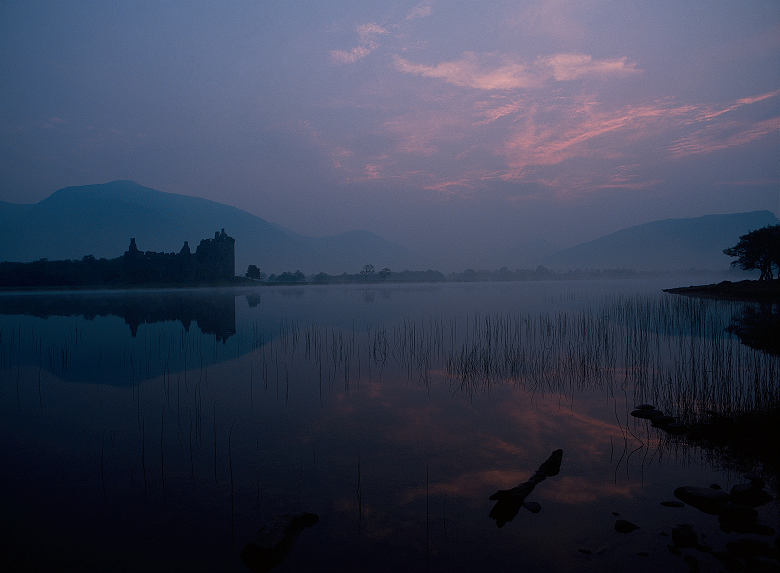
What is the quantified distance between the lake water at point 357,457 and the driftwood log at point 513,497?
0.10 m

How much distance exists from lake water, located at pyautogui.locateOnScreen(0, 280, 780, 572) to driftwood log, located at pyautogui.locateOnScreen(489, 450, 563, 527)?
10 cm

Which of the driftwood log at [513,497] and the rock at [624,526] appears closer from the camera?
the rock at [624,526]

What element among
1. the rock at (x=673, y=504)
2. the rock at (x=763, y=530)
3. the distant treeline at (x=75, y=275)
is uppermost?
the distant treeline at (x=75, y=275)

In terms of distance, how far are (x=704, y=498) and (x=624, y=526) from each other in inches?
41.8

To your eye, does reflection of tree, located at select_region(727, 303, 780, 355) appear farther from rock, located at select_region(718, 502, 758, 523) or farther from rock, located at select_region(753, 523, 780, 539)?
rock, located at select_region(753, 523, 780, 539)

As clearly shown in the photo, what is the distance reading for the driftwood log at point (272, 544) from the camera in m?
3.59

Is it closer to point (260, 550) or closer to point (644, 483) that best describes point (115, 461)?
point (260, 550)

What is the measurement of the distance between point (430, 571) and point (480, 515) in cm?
100

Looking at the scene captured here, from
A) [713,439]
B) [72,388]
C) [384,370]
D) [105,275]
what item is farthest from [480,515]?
[105,275]

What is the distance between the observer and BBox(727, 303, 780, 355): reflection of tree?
12352 millimetres

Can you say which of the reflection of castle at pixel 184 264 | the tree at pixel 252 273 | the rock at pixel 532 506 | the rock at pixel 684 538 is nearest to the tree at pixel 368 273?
the tree at pixel 252 273

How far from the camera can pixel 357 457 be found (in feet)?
19.1

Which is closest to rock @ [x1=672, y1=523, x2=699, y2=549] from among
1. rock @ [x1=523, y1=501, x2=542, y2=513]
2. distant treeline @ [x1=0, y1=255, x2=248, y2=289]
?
rock @ [x1=523, y1=501, x2=542, y2=513]

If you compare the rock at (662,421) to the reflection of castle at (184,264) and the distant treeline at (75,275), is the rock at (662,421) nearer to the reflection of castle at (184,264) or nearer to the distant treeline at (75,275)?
the reflection of castle at (184,264)
